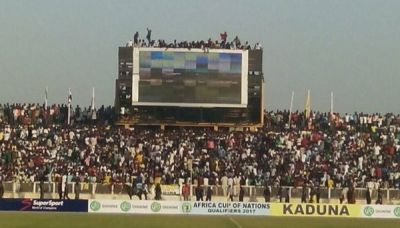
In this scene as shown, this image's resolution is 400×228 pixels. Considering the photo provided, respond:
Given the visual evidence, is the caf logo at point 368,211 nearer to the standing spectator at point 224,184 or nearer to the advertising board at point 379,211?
the advertising board at point 379,211

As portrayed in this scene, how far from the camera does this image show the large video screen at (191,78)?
195ft

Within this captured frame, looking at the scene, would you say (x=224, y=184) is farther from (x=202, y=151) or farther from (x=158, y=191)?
(x=202, y=151)

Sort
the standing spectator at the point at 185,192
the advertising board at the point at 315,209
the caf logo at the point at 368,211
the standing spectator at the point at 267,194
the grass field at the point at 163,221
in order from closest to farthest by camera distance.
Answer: the grass field at the point at 163,221
the advertising board at the point at 315,209
the caf logo at the point at 368,211
the standing spectator at the point at 267,194
the standing spectator at the point at 185,192

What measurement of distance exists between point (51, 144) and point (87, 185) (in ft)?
31.7

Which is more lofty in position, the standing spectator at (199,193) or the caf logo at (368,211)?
the standing spectator at (199,193)

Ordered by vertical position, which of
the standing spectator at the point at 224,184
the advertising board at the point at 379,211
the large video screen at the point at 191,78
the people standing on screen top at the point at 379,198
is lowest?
the advertising board at the point at 379,211

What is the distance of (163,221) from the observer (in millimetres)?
37375

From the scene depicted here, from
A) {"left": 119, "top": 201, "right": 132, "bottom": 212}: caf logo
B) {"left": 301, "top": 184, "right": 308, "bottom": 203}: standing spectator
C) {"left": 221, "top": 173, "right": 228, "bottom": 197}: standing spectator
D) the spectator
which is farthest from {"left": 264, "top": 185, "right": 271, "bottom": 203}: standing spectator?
{"left": 119, "top": 201, "right": 132, "bottom": 212}: caf logo

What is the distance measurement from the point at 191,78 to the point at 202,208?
16977 mm

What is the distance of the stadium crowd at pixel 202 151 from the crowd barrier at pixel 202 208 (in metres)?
4.06

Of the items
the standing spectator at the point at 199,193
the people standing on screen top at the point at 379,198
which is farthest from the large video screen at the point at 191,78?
the people standing on screen top at the point at 379,198

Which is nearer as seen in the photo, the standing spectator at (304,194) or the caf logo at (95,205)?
the caf logo at (95,205)

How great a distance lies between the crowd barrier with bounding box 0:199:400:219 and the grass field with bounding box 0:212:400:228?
92.6 inches

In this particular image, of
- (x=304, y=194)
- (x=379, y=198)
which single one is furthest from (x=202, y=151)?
(x=379, y=198)
